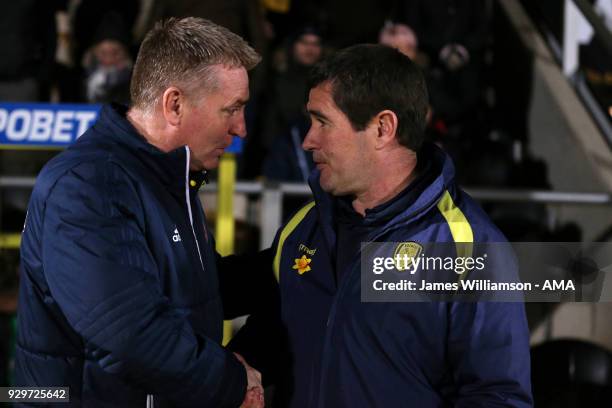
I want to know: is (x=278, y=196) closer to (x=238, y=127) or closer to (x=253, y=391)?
(x=238, y=127)

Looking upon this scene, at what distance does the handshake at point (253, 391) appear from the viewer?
9.62 ft

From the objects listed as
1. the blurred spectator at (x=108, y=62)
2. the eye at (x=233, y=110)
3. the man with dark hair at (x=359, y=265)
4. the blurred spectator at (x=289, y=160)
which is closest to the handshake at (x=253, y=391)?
the man with dark hair at (x=359, y=265)

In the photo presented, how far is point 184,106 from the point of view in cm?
286

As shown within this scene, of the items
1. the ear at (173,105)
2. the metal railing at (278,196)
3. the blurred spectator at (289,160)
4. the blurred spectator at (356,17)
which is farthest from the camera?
the blurred spectator at (356,17)

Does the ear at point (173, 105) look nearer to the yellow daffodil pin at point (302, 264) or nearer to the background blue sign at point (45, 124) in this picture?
the yellow daffodil pin at point (302, 264)

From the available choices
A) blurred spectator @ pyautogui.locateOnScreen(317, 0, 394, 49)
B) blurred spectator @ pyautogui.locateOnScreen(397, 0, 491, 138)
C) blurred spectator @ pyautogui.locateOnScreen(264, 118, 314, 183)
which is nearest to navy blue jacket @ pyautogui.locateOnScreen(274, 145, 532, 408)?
blurred spectator @ pyautogui.locateOnScreen(264, 118, 314, 183)

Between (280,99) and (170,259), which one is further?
(280,99)

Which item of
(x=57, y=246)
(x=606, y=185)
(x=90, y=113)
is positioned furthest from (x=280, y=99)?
(x=57, y=246)

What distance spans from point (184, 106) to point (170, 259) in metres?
0.44

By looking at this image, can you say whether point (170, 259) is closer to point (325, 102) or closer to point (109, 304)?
point (109, 304)

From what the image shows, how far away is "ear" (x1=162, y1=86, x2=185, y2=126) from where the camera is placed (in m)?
2.81

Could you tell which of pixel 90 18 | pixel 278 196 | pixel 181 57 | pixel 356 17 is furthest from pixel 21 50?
pixel 181 57

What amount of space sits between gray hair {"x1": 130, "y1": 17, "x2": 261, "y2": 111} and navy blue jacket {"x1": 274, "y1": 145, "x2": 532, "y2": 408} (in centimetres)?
57

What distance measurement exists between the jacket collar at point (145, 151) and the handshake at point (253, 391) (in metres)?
0.60
